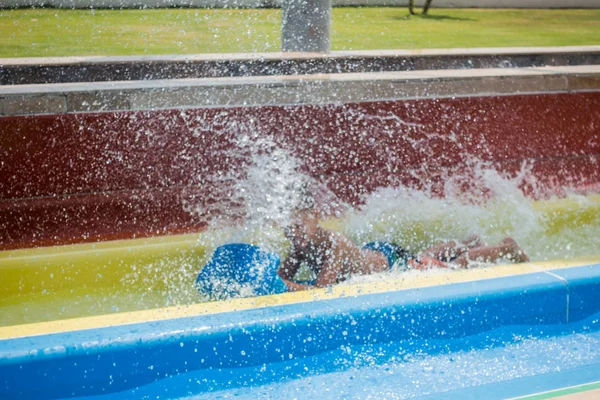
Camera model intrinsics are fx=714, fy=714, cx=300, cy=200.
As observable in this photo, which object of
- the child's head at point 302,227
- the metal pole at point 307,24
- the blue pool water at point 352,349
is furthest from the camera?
the metal pole at point 307,24

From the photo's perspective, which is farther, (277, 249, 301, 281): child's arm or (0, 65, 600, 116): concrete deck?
(0, 65, 600, 116): concrete deck

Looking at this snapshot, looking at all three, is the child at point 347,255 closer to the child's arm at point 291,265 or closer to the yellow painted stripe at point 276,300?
the child's arm at point 291,265

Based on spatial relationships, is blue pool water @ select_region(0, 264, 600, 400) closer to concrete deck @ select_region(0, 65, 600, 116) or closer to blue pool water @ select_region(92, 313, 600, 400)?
blue pool water @ select_region(92, 313, 600, 400)

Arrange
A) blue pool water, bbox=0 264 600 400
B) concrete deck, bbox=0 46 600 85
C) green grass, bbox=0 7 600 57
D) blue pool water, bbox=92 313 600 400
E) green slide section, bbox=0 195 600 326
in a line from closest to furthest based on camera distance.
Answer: blue pool water, bbox=0 264 600 400 → blue pool water, bbox=92 313 600 400 → green slide section, bbox=0 195 600 326 → concrete deck, bbox=0 46 600 85 → green grass, bbox=0 7 600 57

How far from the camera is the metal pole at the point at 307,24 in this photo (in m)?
5.34

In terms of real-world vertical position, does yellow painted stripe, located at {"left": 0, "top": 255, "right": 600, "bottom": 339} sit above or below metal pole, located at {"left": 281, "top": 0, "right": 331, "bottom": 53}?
below

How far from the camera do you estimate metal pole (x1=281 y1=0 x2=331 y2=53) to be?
210 inches

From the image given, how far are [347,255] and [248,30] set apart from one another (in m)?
5.02

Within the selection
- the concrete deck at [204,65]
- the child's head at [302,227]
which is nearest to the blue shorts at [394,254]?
the child's head at [302,227]

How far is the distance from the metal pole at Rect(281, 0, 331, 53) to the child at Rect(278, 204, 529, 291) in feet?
7.23

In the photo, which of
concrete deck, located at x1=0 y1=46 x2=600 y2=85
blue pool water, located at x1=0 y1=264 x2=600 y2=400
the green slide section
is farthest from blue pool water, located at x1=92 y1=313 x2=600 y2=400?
concrete deck, located at x1=0 y1=46 x2=600 y2=85

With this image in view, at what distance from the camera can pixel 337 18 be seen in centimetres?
826

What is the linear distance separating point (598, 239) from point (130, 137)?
2.74 meters

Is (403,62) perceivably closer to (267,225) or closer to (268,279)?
(267,225)
